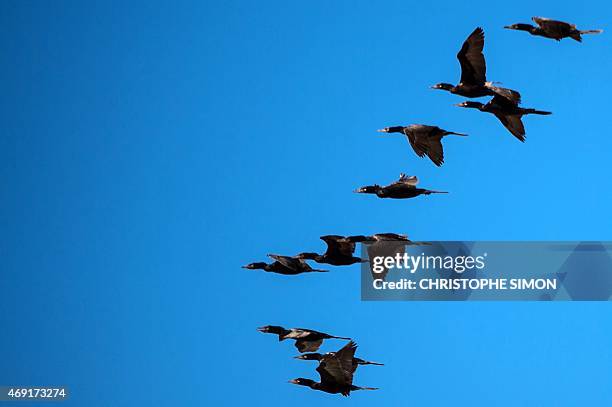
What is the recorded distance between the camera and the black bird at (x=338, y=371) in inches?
2025

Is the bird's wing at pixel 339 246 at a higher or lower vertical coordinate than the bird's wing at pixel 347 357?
higher

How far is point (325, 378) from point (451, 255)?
1687 cm

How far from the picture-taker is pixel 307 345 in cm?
5559

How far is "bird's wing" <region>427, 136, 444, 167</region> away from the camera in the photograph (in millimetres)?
52344

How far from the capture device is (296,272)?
5478 centimetres

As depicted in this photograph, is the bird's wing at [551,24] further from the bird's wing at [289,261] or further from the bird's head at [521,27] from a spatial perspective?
the bird's wing at [289,261]

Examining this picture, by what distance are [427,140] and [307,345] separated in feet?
26.1

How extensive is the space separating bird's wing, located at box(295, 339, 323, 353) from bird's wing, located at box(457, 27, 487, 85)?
9792mm

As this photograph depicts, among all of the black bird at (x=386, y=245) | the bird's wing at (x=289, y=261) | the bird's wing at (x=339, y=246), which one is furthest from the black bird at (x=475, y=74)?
the bird's wing at (x=289, y=261)

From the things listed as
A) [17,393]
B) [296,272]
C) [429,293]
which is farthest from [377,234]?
[17,393]

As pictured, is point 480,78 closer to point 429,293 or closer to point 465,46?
point 465,46

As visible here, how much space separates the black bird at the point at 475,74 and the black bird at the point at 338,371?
8664 mm

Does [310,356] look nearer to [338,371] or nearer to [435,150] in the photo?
[338,371]

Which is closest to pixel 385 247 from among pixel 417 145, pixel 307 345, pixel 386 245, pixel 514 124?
pixel 386 245
